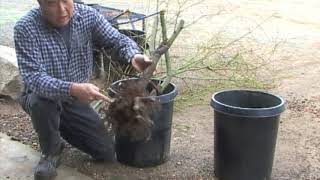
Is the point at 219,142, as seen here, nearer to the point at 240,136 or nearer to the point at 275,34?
the point at 240,136

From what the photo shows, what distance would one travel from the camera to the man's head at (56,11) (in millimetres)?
2975

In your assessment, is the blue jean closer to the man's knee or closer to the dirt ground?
the man's knee

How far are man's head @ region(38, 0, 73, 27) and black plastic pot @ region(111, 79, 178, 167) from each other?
2.54 ft

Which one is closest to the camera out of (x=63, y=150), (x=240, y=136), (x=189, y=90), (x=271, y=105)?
(x=240, y=136)

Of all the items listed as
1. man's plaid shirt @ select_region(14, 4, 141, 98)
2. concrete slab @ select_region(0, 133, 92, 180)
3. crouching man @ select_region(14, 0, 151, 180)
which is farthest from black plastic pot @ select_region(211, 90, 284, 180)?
concrete slab @ select_region(0, 133, 92, 180)

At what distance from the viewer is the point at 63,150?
146 inches

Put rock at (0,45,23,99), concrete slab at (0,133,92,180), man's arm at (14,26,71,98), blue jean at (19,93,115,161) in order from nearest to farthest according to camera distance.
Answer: man's arm at (14,26,71,98) < blue jean at (19,93,115,161) < concrete slab at (0,133,92,180) < rock at (0,45,23,99)

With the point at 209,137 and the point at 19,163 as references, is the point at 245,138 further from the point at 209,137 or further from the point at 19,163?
the point at 19,163

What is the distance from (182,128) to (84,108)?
1.06 metres

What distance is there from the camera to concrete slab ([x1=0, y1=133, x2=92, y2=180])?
3381mm

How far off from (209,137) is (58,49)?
1465 mm

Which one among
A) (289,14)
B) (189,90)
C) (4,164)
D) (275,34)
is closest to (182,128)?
(189,90)

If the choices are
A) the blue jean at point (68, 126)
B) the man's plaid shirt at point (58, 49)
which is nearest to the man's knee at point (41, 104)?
the blue jean at point (68, 126)

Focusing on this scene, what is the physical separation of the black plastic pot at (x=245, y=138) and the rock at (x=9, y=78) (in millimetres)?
1975
